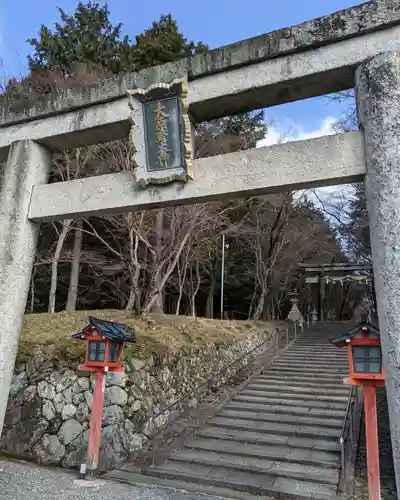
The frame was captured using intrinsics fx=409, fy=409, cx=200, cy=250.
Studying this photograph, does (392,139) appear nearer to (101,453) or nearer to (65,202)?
(65,202)

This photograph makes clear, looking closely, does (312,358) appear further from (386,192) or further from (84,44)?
(84,44)

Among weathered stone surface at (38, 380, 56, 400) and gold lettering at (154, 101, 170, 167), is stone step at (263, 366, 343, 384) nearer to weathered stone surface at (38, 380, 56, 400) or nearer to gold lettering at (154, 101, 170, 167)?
weathered stone surface at (38, 380, 56, 400)

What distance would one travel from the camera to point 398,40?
157 inches

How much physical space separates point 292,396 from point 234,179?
7.85m

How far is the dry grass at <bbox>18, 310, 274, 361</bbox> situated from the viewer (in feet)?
29.2

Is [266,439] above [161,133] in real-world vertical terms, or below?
below

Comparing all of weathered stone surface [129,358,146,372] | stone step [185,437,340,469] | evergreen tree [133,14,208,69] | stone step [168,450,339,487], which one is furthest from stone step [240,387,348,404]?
evergreen tree [133,14,208,69]

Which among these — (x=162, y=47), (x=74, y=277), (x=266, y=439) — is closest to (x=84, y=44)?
(x=162, y=47)

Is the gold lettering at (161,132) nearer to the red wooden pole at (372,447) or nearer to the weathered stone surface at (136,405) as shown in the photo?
the red wooden pole at (372,447)

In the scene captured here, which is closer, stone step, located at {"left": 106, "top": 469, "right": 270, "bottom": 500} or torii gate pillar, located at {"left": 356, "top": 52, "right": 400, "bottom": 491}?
torii gate pillar, located at {"left": 356, "top": 52, "right": 400, "bottom": 491}

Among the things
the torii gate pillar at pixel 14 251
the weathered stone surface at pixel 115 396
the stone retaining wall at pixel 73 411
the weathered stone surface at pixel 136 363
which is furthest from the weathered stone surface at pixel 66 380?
the torii gate pillar at pixel 14 251

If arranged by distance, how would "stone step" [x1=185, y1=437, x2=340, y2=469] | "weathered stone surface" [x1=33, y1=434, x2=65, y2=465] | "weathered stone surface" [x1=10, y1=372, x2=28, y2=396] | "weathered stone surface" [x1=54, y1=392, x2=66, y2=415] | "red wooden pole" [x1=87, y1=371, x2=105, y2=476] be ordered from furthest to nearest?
"weathered stone surface" [x1=10, y1=372, x2=28, y2=396], "weathered stone surface" [x1=54, y1=392, x2=66, y2=415], "weathered stone surface" [x1=33, y1=434, x2=65, y2=465], "stone step" [x1=185, y1=437, x2=340, y2=469], "red wooden pole" [x1=87, y1=371, x2=105, y2=476]

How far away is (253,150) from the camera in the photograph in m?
4.42

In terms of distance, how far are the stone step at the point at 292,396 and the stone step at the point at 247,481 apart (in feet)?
12.0
